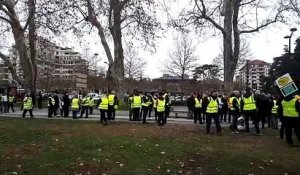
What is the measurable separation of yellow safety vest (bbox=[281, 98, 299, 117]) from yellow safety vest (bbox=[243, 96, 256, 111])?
3184mm

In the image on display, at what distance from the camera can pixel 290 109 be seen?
16281mm

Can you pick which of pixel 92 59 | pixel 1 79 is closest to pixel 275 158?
pixel 92 59

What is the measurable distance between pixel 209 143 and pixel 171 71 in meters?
57.2

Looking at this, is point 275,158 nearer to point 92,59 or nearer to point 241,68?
point 241,68

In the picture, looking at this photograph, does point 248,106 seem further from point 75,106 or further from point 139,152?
point 75,106

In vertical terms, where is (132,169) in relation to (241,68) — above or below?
below

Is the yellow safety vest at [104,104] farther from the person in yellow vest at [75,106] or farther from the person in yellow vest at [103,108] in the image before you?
the person in yellow vest at [75,106]

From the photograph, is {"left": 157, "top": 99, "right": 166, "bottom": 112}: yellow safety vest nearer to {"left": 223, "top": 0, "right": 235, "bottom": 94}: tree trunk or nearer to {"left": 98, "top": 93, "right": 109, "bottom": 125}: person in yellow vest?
{"left": 98, "top": 93, "right": 109, "bottom": 125}: person in yellow vest

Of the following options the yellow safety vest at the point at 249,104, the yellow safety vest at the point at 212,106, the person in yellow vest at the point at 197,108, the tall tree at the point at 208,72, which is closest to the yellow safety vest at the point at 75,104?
the person in yellow vest at the point at 197,108

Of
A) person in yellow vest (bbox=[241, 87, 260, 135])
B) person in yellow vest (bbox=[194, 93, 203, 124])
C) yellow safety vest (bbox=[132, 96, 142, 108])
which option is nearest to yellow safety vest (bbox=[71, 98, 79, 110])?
yellow safety vest (bbox=[132, 96, 142, 108])

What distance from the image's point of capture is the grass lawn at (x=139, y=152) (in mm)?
12188

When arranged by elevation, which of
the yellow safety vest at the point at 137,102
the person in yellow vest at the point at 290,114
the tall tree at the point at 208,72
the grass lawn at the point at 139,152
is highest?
the tall tree at the point at 208,72

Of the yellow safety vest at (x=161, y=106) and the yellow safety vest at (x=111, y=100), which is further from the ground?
the yellow safety vest at (x=111, y=100)

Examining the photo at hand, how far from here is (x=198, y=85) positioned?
261 ft
